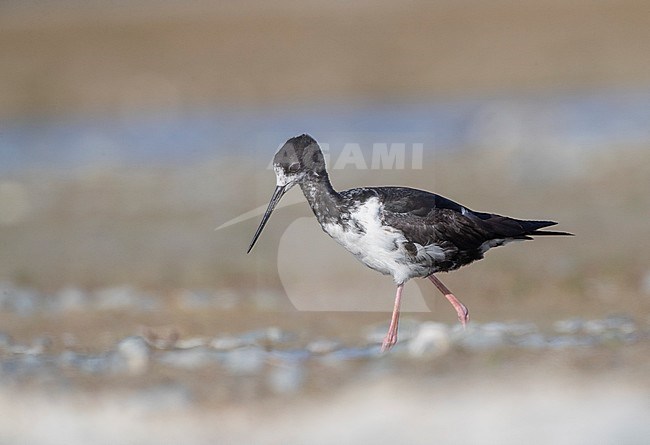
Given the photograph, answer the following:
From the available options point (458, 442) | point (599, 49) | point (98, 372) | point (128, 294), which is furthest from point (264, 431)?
point (599, 49)

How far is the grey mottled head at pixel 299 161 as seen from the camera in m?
5.71

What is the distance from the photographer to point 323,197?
5.71 metres

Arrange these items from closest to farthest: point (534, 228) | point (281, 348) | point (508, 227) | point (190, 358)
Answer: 1. point (190, 358)
2. point (281, 348)
3. point (508, 227)
4. point (534, 228)

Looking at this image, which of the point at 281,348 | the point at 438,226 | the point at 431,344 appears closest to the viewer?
the point at 431,344

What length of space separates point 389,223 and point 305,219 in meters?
3.79

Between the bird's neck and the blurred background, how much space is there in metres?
0.68

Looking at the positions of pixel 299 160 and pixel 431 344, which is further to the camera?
pixel 299 160

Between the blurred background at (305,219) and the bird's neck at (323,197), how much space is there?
684 mm

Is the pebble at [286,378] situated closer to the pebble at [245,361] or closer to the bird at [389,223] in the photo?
the pebble at [245,361]

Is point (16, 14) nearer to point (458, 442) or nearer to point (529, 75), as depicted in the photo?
point (529, 75)

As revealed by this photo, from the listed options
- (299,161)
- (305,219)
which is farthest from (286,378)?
(305,219)

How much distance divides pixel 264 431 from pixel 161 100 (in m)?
10.8

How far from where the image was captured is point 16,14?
18969 millimetres

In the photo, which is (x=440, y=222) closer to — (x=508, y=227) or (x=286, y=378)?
(x=508, y=227)
